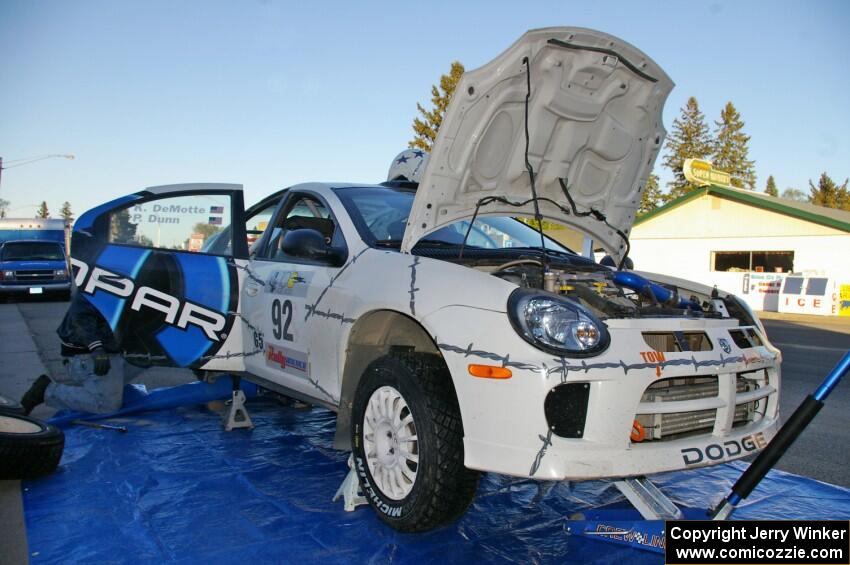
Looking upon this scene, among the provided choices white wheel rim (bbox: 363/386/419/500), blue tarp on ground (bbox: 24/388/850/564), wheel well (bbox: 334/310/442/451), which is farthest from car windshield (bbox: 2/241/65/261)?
white wheel rim (bbox: 363/386/419/500)

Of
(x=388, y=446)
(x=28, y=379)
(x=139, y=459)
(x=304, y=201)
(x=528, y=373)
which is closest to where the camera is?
(x=528, y=373)

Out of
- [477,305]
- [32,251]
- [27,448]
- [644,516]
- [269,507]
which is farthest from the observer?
[32,251]

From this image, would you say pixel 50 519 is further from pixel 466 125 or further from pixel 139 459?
pixel 466 125

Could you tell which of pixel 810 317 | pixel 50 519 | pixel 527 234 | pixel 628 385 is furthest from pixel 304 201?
pixel 810 317

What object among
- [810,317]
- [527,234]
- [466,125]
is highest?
[466,125]

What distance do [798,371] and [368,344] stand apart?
7029mm

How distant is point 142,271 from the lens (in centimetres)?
458

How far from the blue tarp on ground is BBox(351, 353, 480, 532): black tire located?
0.19 metres

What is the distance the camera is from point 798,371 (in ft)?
27.6

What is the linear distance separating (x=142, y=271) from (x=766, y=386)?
12.6ft

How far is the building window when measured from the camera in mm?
26484

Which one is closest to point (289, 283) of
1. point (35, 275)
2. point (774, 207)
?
point (35, 275)

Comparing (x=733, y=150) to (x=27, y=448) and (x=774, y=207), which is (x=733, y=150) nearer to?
(x=774, y=207)

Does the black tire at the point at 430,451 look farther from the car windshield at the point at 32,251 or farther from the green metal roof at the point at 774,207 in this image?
the green metal roof at the point at 774,207
